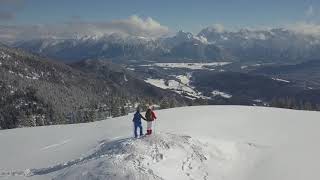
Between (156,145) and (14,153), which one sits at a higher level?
(156,145)

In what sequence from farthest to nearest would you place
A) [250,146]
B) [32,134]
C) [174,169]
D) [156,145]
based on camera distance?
[32,134]
[250,146]
[156,145]
[174,169]

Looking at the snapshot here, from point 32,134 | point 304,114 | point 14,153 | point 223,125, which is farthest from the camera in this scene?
point 304,114

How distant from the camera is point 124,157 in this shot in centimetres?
2742

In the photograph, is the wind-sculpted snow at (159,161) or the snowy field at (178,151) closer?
the wind-sculpted snow at (159,161)

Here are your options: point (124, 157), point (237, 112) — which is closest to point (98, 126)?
point (237, 112)

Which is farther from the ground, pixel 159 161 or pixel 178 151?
pixel 178 151

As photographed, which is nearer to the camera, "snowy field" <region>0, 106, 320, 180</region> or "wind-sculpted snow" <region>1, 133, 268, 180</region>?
"wind-sculpted snow" <region>1, 133, 268, 180</region>

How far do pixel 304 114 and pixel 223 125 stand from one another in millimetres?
10906

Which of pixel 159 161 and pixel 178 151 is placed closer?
pixel 159 161

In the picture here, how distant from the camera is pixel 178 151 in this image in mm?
29203

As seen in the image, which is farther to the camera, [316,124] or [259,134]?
[316,124]

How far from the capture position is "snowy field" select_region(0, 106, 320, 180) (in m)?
27.3

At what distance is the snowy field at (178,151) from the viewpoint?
89.5ft

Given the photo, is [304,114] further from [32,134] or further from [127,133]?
[32,134]
